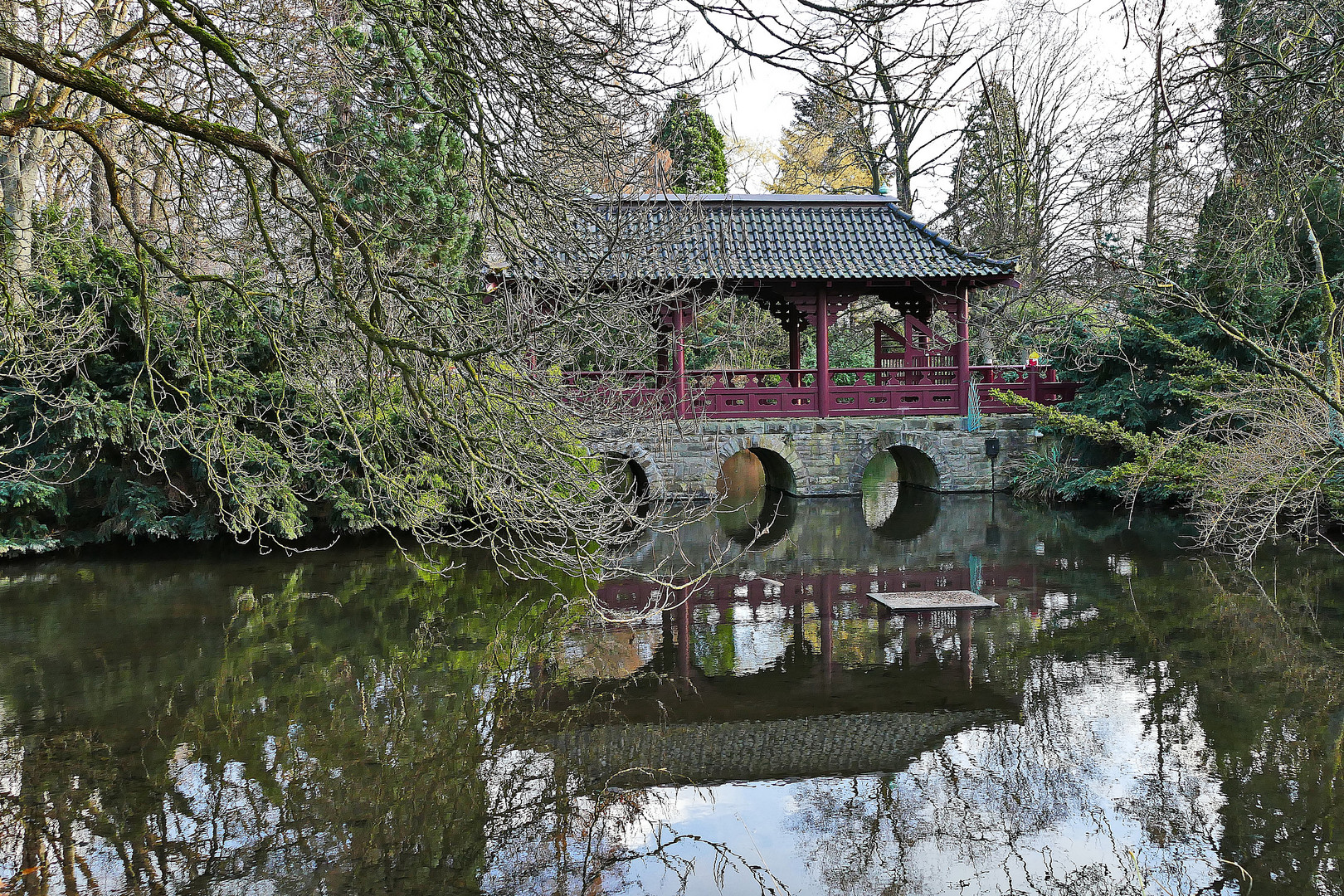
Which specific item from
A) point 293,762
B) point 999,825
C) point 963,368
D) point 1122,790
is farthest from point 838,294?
point 293,762

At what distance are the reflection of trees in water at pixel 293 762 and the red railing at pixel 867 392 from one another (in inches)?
323

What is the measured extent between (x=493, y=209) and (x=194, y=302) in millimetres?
1693

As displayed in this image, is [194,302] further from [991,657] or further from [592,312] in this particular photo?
[991,657]

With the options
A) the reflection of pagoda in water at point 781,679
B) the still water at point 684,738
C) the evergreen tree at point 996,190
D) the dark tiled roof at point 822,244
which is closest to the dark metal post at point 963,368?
the dark tiled roof at point 822,244

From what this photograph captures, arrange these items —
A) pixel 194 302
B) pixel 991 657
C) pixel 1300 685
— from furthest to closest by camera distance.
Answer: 1. pixel 991 657
2. pixel 1300 685
3. pixel 194 302

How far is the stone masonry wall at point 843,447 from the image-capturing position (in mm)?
16656

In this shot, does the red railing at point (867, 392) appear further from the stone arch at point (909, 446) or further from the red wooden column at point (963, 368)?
the stone arch at point (909, 446)

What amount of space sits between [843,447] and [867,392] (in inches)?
42.5

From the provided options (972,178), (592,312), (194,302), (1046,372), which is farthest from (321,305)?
(972,178)

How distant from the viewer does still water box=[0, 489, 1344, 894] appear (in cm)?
434

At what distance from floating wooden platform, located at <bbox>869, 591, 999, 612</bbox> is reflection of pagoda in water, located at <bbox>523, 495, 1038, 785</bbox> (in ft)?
0.39

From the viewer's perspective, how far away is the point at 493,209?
4.54 metres

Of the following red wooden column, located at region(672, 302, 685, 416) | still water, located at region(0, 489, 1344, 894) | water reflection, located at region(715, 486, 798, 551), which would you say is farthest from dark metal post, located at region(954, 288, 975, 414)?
still water, located at region(0, 489, 1344, 894)

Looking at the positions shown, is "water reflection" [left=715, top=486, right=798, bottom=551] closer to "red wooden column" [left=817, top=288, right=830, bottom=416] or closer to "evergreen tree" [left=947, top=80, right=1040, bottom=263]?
"red wooden column" [left=817, top=288, right=830, bottom=416]
